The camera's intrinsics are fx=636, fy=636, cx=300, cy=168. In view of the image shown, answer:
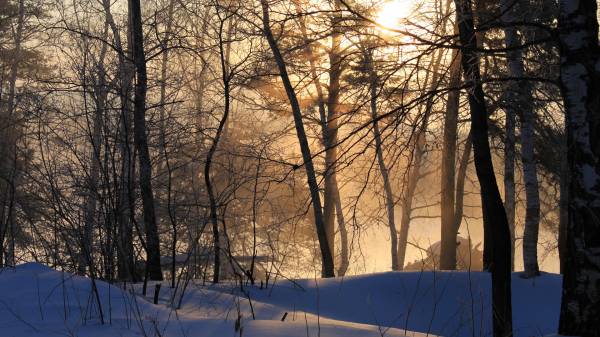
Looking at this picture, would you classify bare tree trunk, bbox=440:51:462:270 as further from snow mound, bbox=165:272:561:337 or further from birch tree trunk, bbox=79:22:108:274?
birch tree trunk, bbox=79:22:108:274

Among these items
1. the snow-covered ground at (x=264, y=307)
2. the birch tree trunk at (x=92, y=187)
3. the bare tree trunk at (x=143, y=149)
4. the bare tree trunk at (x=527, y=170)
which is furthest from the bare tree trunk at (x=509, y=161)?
the birch tree trunk at (x=92, y=187)

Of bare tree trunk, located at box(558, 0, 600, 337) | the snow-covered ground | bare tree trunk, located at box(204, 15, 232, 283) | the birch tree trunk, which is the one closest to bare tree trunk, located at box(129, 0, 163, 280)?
the birch tree trunk

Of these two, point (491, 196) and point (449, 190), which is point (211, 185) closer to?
A: point (491, 196)

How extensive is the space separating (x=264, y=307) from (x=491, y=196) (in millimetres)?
2960

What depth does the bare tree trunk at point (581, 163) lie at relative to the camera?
210 inches

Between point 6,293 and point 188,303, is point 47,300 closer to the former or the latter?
point 6,293

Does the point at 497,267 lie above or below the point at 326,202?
below

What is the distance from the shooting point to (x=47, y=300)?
4.96m

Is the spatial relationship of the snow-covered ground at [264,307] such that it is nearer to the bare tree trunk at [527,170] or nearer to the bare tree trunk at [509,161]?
Answer: the bare tree trunk at [527,170]

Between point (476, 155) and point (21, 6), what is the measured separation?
20.4 m

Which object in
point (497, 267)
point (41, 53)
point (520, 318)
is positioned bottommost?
point (520, 318)

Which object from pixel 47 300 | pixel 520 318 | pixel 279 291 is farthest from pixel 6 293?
pixel 520 318

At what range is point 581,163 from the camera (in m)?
5.45

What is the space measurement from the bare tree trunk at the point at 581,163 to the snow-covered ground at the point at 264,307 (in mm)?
473
